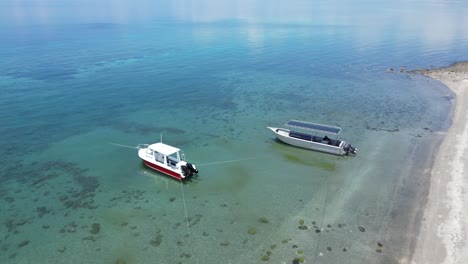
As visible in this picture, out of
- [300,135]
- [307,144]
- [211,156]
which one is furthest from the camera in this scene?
[300,135]

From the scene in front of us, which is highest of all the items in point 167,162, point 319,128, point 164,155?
point 319,128

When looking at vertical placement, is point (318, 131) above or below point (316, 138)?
above

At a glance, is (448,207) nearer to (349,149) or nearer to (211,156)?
(349,149)

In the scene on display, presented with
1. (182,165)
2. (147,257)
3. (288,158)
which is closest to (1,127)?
(182,165)

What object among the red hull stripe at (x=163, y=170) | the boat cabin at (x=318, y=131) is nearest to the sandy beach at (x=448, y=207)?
the boat cabin at (x=318, y=131)

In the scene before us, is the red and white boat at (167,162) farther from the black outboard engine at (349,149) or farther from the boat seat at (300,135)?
the black outboard engine at (349,149)

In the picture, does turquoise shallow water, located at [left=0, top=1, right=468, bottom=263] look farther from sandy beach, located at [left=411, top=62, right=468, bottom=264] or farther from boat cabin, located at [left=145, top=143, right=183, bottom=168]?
boat cabin, located at [left=145, top=143, right=183, bottom=168]

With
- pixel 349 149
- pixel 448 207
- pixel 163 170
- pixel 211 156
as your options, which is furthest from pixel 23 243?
pixel 448 207

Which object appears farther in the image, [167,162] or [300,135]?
[300,135]
